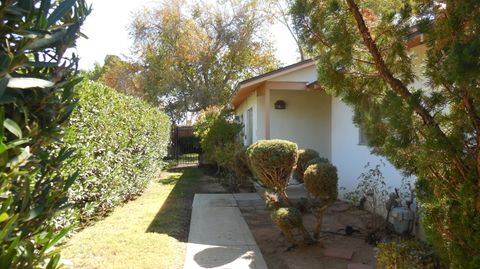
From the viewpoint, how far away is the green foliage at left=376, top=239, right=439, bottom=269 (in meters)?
3.61

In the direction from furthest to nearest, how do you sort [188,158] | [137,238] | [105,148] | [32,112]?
1. [188,158]
2. [105,148]
3. [137,238]
4. [32,112]

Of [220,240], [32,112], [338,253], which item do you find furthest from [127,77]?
[32,112]

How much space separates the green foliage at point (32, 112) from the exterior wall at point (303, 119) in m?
11.3

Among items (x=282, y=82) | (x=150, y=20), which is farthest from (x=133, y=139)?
(x=150, y=20)

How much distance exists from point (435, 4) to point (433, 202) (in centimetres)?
147

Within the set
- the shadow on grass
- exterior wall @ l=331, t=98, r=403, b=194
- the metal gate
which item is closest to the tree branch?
the shadow on grass

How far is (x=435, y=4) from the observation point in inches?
117

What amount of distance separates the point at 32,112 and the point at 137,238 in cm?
Answer: 512

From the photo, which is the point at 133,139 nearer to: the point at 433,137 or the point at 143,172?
the point at 143,172

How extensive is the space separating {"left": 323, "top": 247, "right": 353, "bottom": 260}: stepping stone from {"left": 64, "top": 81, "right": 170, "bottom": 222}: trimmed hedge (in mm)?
3263

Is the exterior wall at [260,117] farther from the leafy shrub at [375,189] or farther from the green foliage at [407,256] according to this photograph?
the green foliage at [407,256]

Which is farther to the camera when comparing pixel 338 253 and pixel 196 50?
pixel 196 50

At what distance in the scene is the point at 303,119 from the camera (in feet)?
43.2

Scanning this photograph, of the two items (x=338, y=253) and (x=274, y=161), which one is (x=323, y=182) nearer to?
(x=274, y=161)
